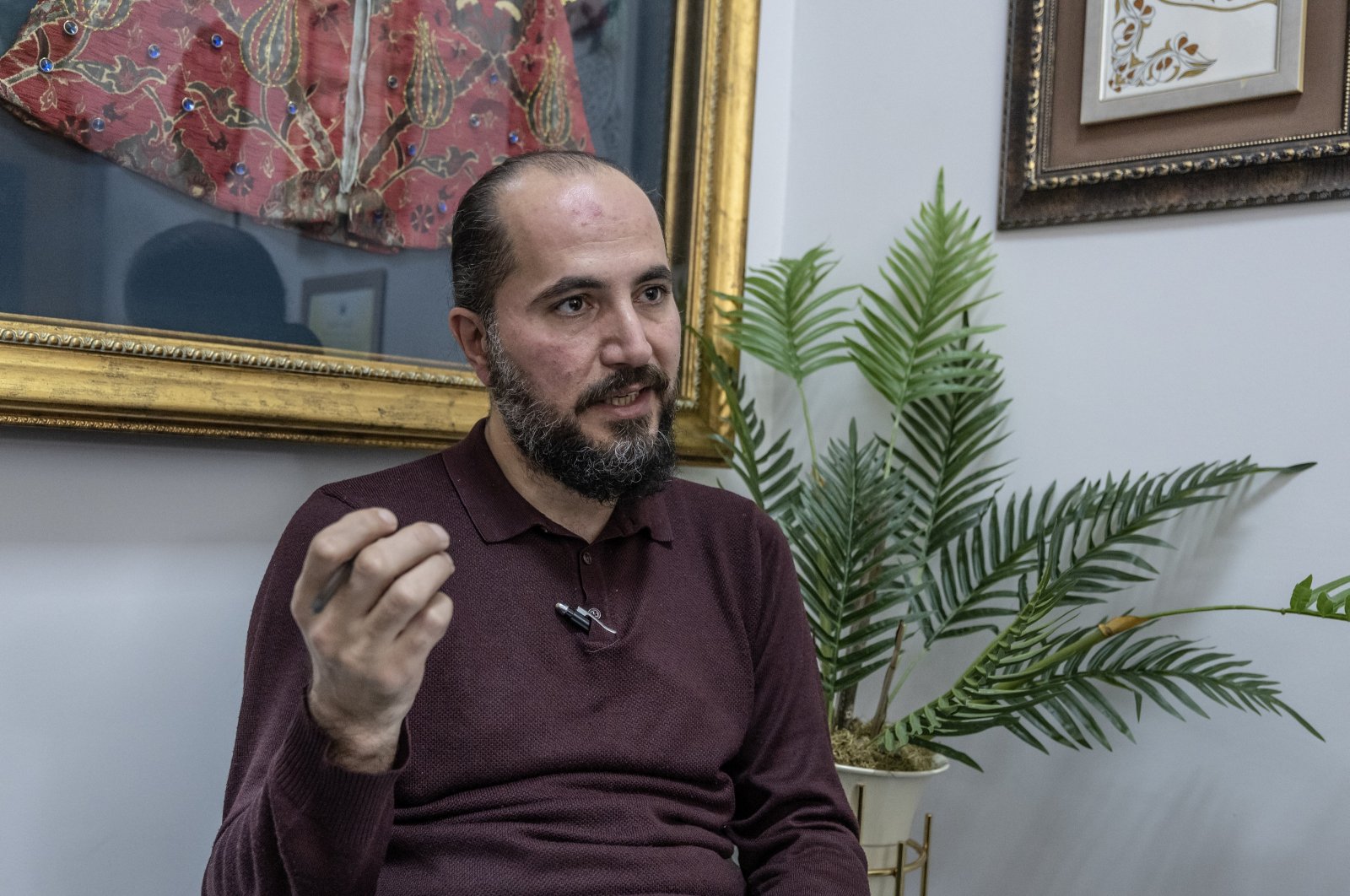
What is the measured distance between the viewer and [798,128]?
2.10 metres

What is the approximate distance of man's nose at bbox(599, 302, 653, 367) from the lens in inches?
50.8

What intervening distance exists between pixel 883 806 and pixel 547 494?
2.22 ft

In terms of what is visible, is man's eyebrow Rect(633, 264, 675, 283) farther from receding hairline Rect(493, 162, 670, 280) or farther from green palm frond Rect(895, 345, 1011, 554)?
green palm frond Rect(895, 345, 1011, 554)

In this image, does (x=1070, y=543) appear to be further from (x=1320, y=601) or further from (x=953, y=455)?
(x=1320, y=601)

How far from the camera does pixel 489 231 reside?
1.34 meters

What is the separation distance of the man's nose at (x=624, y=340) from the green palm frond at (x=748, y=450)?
1.65 feet

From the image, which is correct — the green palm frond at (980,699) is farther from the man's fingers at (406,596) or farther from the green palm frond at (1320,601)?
the man's fingers at (406,596)

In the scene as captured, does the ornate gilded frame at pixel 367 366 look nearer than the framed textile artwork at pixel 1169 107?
Yes

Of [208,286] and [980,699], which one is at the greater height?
[208,286]

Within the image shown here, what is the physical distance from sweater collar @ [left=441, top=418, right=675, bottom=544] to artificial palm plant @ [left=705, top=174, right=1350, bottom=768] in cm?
36

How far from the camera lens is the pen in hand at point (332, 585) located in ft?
2.58

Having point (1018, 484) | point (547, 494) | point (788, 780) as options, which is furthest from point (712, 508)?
point (1018, 484)

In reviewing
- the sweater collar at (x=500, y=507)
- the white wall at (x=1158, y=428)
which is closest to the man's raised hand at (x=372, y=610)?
the sweater collar at (x=500, y=507)

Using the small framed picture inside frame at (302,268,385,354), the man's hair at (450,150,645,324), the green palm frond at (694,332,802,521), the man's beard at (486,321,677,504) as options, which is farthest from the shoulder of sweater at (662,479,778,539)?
the small framed picture inside frame at (302,268,385,354)
